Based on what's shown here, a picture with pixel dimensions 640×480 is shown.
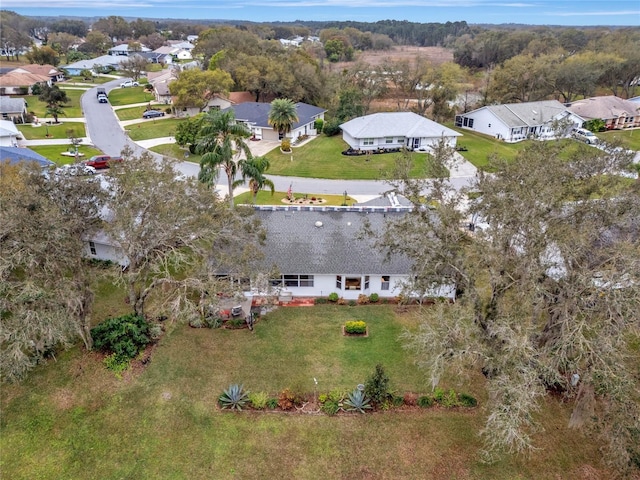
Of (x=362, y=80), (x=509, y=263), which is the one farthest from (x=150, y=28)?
(x=509, y=263)

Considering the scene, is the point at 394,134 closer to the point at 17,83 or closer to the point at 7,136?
the point at 7,136

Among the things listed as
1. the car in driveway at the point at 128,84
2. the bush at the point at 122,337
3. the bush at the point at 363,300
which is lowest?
the bush at the point at 363,300

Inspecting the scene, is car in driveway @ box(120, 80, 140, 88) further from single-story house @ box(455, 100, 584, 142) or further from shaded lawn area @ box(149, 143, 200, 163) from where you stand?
single-story house @ box(455, 100, 584, 142)

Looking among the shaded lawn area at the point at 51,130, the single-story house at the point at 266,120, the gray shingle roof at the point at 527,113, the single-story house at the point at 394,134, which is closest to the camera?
the single-story house at the point at 394,134

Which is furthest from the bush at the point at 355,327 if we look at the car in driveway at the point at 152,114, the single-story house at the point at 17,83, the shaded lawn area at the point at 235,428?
the single-story house at the point at 17,83

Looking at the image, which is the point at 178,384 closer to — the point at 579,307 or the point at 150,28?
the point at 579,307

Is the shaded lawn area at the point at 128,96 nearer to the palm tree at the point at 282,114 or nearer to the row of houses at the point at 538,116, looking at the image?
the palm tree at the point at 282,114

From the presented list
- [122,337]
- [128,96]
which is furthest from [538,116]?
[128,96]
